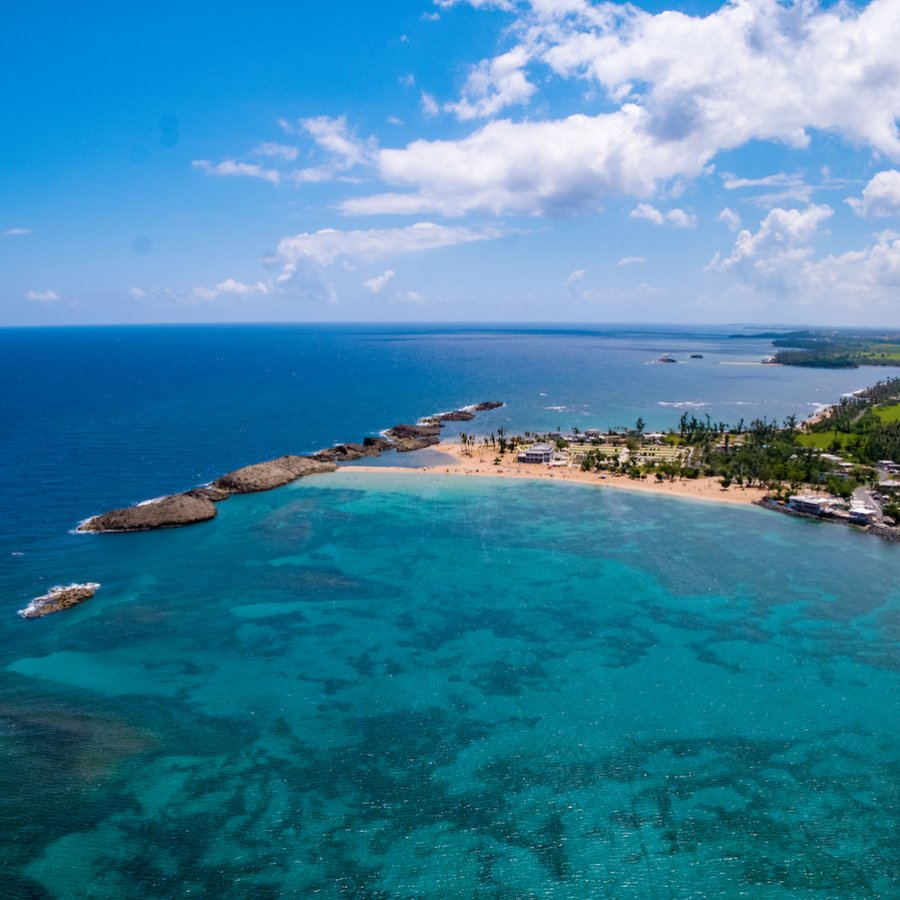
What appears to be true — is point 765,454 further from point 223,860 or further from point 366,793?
point 223,860

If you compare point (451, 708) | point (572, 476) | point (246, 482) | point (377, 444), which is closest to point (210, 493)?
point (246, 482)

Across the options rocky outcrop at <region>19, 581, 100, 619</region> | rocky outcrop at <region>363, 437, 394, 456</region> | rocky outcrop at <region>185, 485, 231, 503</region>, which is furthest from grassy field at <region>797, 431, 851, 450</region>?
rocky outcrop at <region>19, 581, 100, 619</region>

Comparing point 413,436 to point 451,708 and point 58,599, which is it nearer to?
point 58,599

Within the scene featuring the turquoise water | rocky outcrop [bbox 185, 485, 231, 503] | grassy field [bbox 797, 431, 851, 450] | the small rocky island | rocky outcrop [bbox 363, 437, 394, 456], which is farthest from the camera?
grassy field [bbox 797, 431, 851, 450]

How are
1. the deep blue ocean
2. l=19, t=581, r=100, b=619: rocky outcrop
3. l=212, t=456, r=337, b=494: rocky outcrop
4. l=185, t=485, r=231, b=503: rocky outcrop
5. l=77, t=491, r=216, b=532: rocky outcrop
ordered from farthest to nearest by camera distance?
l=212, t=456, r=337, b=494: rocky outcrop, l=185, t=485, r=231, b=503: rocky outcrop, l=77, t=491, r=216, b=532: rocky outcrop, l=19, t=581, r=100, b=619: rocky outcrop, the deep blue ocean

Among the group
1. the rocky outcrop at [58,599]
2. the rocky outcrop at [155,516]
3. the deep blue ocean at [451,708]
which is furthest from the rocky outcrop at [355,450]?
the rocky outcrop at [58,599]

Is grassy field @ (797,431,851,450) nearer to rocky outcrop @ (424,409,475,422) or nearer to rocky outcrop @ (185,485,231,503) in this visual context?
rocky outcrop @ (424,409,475,422)

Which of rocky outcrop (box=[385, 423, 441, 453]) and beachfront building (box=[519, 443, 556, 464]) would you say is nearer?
beachfront building (box=[519, 443, 556, 464])
